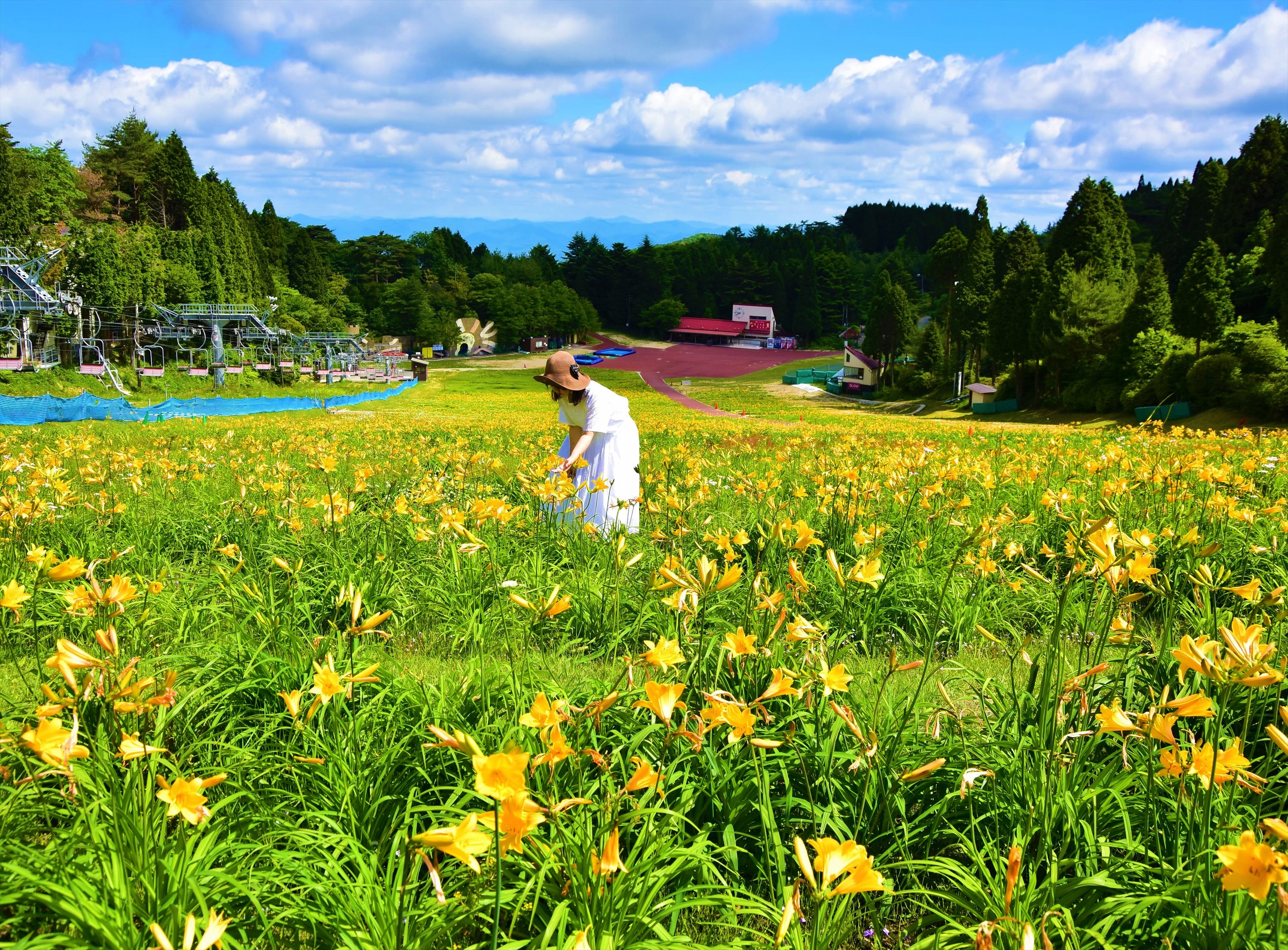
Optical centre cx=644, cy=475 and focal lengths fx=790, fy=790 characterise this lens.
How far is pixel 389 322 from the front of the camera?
79188mm

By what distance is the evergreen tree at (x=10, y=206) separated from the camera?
31.5m

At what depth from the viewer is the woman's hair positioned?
5977 millimetres

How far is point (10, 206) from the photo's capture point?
105 ft

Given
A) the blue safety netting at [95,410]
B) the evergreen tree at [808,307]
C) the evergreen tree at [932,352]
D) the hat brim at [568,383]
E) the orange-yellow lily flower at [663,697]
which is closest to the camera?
the orange-yellow lily flower at [663,697]

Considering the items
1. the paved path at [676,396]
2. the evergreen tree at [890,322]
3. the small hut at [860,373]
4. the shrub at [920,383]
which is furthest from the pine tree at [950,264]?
the paved path at [676,396]

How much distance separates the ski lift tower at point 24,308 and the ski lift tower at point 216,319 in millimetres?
5846

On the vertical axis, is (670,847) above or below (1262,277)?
below

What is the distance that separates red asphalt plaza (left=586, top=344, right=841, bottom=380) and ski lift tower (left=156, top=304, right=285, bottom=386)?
26787mm

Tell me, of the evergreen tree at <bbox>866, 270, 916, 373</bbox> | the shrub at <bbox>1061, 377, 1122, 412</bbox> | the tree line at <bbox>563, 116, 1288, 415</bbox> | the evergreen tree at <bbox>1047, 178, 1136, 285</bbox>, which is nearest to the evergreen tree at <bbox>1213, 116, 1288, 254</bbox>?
the tree line at <bbox>563, 116, 1288, 415</bbox>

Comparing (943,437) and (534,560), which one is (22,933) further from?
(943,437)

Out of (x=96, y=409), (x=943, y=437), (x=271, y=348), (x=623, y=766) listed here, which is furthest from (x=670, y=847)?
(x=271, y=348)

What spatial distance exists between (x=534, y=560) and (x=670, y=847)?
2259 millimetres

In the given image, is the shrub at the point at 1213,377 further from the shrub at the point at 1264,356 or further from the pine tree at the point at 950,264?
the pine tree at the point at 950,264

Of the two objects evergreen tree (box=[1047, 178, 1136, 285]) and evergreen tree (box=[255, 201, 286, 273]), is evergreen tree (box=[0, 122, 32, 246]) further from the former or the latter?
evergreen tree (box=[1047, 178, 1136, 285])
